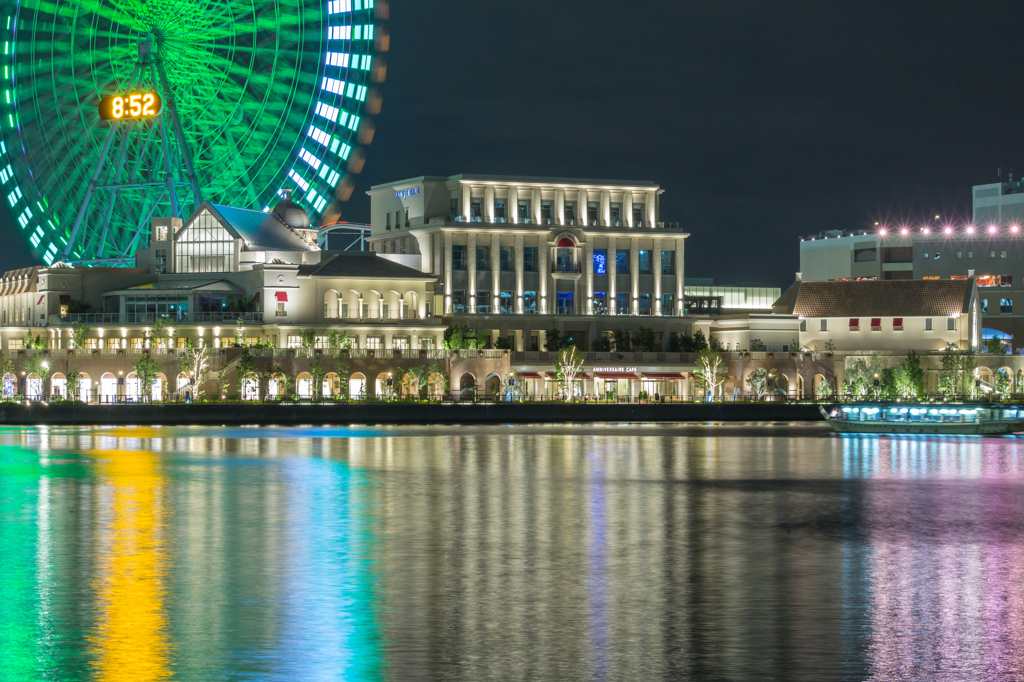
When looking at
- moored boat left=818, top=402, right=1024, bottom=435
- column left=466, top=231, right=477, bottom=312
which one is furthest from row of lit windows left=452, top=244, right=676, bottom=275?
moored boat left=818, top=402, right=1024, bottom=435

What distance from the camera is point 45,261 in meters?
102

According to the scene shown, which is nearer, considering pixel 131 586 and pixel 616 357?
pixel 131 586

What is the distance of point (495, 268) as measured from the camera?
392 feet

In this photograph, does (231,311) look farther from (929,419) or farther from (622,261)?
(929,419)

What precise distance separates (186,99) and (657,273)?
152 feet

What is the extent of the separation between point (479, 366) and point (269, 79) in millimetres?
25935

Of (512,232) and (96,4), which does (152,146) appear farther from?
(512,232)

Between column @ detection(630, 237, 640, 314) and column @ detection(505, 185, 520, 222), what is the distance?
418 inches

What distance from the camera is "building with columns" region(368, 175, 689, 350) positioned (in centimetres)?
11838

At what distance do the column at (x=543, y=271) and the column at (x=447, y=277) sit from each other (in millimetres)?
8043

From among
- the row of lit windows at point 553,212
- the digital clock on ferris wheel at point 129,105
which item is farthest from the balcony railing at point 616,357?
the digital clock on ferris wheel at point 129,105

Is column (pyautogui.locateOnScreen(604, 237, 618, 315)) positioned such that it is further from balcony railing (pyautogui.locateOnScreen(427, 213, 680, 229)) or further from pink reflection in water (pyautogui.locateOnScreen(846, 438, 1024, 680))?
pink reflection in water (pyautogui.locateOnScreen(846, 438, 1024, 680))

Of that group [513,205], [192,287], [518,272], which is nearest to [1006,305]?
[518,272]

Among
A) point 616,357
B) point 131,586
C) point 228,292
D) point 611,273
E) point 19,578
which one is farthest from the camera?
point 611,273
